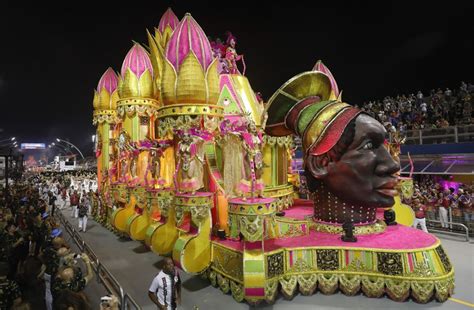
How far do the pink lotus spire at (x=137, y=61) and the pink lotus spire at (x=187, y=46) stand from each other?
11.8 ft

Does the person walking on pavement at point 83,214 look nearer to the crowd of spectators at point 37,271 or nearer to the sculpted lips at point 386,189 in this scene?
the crowd of spectators at point 37,271

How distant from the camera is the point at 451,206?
10.5 m

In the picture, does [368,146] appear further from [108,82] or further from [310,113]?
[108,82]

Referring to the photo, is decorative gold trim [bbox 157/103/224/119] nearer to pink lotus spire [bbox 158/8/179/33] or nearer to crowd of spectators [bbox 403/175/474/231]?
pink lotus spire [bbox 158/8/179/33]

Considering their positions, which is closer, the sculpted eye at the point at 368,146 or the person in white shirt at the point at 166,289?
the person in white shirt at the point at 166,289

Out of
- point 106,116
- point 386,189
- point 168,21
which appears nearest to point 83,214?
point 106,116

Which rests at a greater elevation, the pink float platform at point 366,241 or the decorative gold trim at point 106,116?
the decorative gold trim at point 106,116

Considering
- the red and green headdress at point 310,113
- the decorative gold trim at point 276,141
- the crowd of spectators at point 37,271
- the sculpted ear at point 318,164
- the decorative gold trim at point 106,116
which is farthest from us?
the decorative gold trim at point 106,116

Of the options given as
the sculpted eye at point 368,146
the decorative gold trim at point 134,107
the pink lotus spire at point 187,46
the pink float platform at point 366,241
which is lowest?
the pink float platform at point 366,241

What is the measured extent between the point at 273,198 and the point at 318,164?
56.9 inches

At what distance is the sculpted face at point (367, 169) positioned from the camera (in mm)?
6492

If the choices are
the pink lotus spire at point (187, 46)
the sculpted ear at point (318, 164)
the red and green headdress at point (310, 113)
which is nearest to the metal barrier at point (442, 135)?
the red and green headdress at point (310, 113)

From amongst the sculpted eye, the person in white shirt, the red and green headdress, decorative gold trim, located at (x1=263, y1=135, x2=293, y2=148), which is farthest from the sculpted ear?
the person in white shirt

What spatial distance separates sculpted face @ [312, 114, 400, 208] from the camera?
256 inches
